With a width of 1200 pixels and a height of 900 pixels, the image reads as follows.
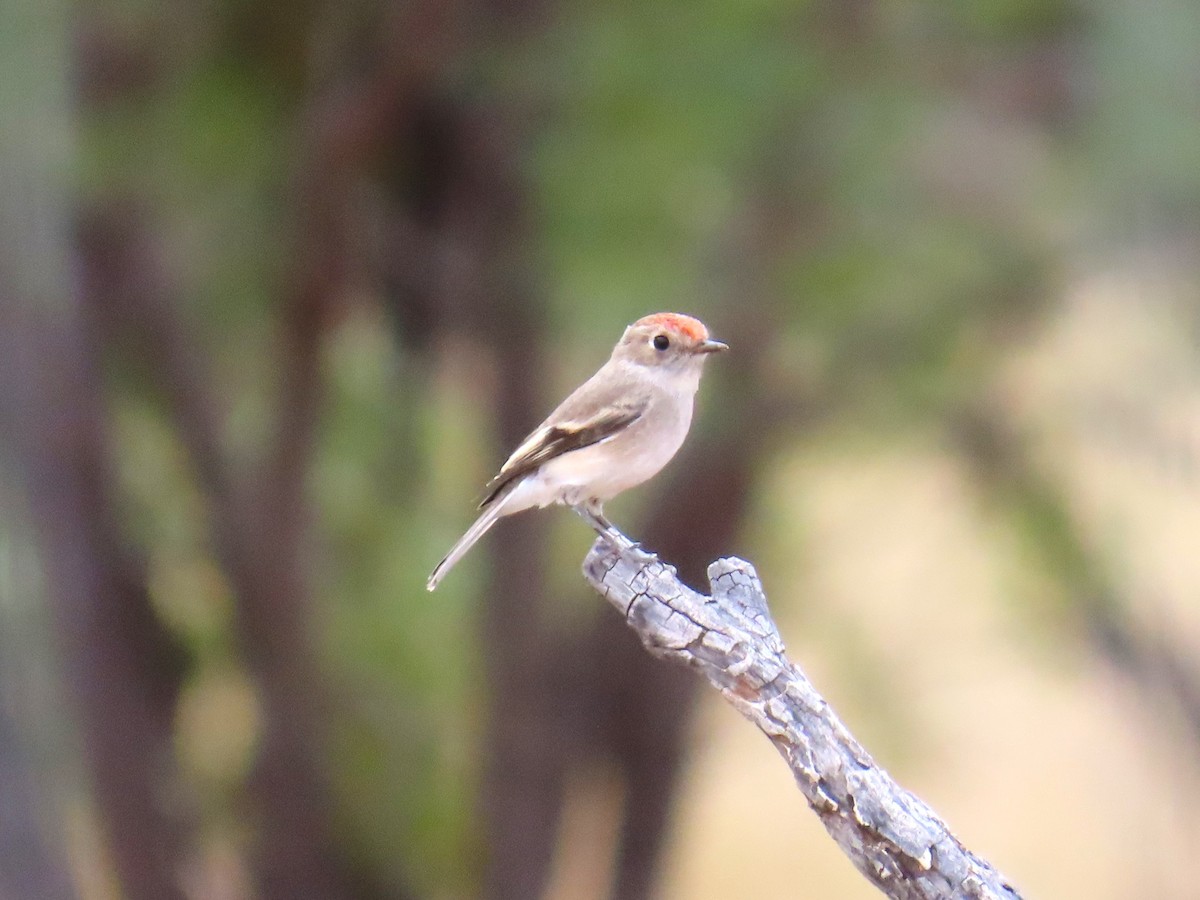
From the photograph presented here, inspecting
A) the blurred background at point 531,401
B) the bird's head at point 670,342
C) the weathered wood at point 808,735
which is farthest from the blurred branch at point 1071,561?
the weathered wood at point 808,735

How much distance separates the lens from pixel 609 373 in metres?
3.87

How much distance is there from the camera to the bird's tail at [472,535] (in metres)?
3.18

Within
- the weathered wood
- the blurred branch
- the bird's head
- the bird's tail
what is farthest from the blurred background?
the weathered wood

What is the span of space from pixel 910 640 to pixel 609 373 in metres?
6.00

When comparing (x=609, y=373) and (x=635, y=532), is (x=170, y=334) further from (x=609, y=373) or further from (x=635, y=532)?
(x=609, y=373)

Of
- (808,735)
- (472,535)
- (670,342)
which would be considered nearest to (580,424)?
(670,342)

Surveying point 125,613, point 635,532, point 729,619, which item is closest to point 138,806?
point 125,613

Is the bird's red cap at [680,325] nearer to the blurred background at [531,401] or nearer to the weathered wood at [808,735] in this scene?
the weathered wood at [808,735]

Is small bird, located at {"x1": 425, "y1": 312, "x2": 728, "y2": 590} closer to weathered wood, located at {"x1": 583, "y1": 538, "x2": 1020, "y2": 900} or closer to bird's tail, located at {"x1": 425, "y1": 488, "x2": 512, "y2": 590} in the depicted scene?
bird's tail, located at {"x1": 425, "y1": 488, "x2": 512, "y2": 590}

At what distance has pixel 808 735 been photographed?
252 centimetres

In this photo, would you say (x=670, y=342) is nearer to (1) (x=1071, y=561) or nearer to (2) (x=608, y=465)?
(2) (x=608, y=465)

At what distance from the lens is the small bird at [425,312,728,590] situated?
11.5ft

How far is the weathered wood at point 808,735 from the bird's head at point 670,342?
989mm

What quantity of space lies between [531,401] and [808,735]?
17.9 ft
